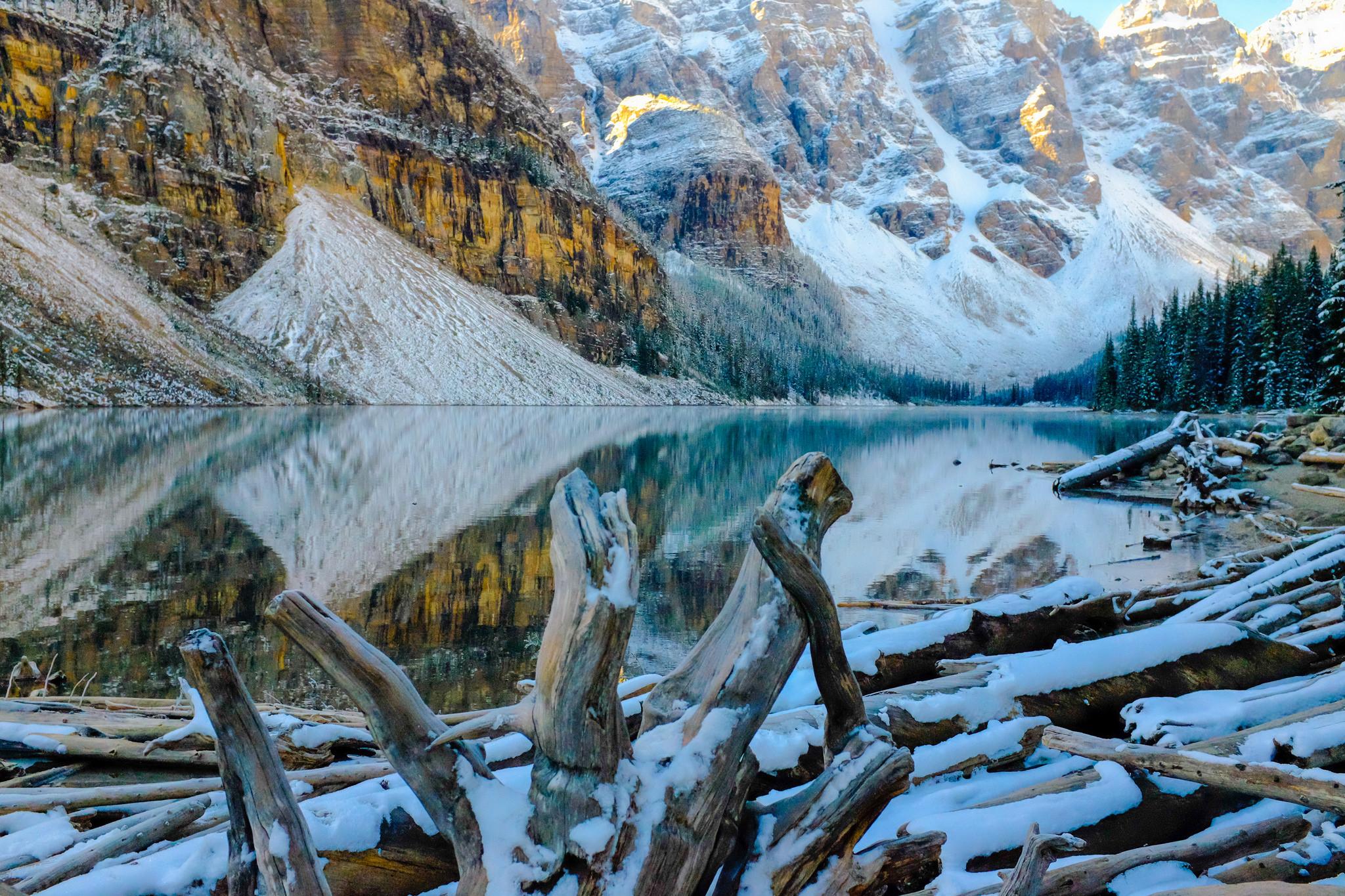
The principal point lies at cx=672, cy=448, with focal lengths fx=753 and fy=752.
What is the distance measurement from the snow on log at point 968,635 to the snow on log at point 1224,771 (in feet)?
3.25

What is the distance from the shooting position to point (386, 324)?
72625 millimetres

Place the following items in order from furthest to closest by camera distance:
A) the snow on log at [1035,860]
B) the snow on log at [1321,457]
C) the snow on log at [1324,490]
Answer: the snow on log at [1321,457] < the snow on log at [1324,490] < the snow on log at [1035,860]

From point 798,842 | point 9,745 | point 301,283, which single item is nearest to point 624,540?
point 798,842

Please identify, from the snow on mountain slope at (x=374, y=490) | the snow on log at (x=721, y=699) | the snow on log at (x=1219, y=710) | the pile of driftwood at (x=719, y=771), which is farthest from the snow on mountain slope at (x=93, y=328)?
the snow on log at (x=1219, y=710)

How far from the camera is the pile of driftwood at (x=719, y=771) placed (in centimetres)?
211

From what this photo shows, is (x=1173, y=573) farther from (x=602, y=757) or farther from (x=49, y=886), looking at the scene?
(x=49, y=886)

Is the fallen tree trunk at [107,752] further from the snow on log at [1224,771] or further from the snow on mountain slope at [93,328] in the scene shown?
the snow on mountain slope at [93,328]

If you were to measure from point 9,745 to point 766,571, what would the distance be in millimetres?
3691

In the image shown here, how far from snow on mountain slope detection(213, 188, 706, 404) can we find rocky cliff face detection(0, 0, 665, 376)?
372cm

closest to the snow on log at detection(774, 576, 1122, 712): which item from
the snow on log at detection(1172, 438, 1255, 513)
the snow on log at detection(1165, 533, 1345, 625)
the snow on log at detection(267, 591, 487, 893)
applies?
the snow on log at detection(1165, 533, 1345, 625)

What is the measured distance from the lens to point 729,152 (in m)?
199

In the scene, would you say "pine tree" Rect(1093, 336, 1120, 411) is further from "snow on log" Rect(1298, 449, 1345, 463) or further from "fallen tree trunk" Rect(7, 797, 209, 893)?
"fallen tree trunk" Rect(7, 797, 209, 893)

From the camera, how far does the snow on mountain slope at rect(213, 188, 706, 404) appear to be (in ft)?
223

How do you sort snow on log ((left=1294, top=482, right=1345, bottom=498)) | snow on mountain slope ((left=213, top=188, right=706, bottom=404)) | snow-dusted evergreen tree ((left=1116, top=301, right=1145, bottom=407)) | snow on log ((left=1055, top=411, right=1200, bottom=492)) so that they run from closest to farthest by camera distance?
snow on log ((left=1294, top=482, right=1345, bottom=498)) < snow on log ((left=1055, top=411, right=1200, bottom=492)) < snow on mountain slope ((left=213, top=188, right=706, bottom=404)) < snow-dusted evergreen tree ((left=1116, top=301, right=1145, bottom=407))
